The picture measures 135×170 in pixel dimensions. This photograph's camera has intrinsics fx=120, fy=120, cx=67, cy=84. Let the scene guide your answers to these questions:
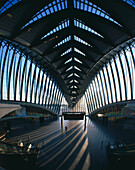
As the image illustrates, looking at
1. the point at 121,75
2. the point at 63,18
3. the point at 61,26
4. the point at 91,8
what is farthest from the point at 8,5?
the point at 121,75

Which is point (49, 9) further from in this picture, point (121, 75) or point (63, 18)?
point (121, 75)

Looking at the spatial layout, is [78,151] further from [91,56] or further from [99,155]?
[91,56]

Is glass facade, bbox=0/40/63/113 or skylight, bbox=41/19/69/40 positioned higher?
skylight, bbox=41/19/69/40

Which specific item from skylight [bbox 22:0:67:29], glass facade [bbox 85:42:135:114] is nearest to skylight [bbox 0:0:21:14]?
skylight [bbox 22:0:67:29]

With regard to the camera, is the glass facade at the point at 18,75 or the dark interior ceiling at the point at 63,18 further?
the glass facade at the point at 18,75

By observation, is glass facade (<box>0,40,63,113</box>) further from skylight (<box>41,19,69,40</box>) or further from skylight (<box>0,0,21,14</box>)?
skylight (<box>0,0,21,14</box>)

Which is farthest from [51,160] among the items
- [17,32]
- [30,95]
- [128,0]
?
→ [30,95]

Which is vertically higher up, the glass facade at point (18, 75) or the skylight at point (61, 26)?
the skylight at point (61, 26)

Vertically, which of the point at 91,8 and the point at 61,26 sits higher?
the point at 61,26

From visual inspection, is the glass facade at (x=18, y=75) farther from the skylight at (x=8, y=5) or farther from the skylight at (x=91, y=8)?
the skylight at (x=91, y=8)

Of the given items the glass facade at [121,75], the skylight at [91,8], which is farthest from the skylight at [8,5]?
the glass facade at [121,75]

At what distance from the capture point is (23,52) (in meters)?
21.3

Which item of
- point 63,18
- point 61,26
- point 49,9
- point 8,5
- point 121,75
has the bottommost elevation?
point 121,75

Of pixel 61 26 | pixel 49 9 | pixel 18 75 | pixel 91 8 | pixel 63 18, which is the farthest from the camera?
pixel 18 75
